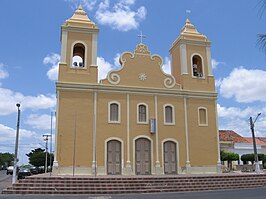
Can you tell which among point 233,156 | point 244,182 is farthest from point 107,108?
point 233,156

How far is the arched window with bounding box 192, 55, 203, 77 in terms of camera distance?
27269 millimetres

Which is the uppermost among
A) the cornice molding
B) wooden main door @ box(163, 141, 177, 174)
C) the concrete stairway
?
the cornice molding

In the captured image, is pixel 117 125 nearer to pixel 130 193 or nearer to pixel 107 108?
pixel 107 108

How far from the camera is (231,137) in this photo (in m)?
45.5

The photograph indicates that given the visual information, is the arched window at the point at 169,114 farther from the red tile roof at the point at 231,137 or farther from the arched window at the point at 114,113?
the red tile roof at the point at 231,137

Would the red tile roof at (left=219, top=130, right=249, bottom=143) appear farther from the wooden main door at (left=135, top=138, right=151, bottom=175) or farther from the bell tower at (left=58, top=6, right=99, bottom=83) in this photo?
the bell tower at (left=58, top=6, right=99, bottom=83)

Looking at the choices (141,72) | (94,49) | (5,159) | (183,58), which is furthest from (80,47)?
(5,159)

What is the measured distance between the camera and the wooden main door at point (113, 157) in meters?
23.2

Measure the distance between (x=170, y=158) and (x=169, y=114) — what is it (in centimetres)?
327

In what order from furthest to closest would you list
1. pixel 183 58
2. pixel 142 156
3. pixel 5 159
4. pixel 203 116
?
pixel 5 159, pixel 183 58, pixel 203 116, pixel 142 156

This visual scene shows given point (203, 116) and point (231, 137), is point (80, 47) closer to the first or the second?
point (203, 116)

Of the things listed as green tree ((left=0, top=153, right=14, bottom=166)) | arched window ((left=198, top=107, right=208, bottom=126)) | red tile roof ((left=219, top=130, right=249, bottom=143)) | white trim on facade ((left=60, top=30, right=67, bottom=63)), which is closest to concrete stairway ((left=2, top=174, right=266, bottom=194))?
arched window ((left=198, top=107, right=208, bottom=126))

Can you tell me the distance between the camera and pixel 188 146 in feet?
82.1

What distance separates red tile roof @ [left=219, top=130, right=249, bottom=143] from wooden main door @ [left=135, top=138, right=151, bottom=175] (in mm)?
22247
